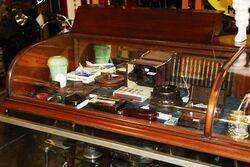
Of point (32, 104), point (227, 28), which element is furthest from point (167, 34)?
point (32, 104)

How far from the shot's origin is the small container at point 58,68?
2.04 meters

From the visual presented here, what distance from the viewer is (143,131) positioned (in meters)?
1.52

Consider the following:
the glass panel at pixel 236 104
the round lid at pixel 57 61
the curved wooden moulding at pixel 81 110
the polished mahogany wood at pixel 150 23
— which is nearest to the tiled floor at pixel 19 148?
the curved wooden moulding at pixel 81 110

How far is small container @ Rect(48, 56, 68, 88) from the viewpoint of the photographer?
2.04m

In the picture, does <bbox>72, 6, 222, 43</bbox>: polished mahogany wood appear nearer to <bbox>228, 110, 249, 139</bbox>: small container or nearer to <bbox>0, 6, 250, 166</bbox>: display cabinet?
<bbox>0, 6, 250, 166</bbox>: display cabinet

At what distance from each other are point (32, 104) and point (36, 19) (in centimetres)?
133

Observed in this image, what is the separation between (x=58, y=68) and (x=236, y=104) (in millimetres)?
1055

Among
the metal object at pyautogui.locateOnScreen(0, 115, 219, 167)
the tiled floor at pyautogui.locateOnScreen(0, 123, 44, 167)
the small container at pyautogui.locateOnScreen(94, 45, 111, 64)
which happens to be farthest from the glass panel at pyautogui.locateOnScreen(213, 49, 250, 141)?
the tiled floor at pyautogui.locateOnScreen(0, 123, 44, 167)

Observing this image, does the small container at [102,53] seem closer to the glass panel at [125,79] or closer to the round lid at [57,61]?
the glass panel at [125,79]

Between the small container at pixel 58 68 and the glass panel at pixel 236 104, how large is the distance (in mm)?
935

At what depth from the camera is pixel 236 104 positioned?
1.63 m

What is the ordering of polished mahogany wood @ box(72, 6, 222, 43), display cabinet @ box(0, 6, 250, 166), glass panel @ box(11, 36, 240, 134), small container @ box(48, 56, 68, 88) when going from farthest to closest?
1. small container @ box(48, 56, 68, 88)
2. polished mahogany wood @ box(72, 6, 222, 43)
3. glass panel @ box(11, 36, 240, 134)
4. display cabinet @ box(0, 6, 250, 166)

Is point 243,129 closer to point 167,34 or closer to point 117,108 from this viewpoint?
point 117,108

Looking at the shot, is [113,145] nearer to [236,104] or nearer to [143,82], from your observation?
[143,82]
